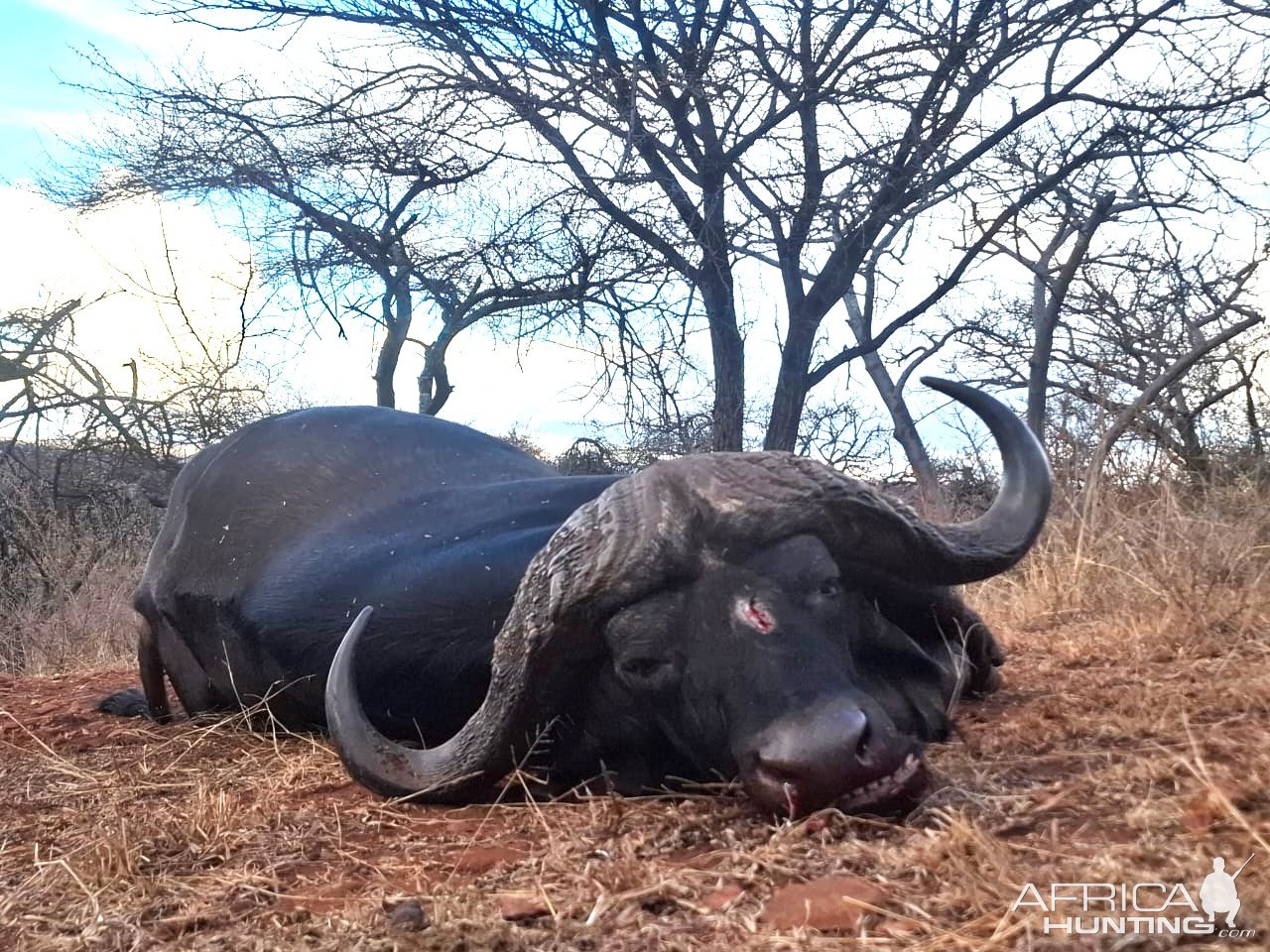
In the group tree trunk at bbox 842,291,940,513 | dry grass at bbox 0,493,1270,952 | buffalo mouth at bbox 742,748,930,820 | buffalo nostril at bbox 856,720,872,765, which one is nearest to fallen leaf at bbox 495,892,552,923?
dry grass at bbox 0,493,1270,952

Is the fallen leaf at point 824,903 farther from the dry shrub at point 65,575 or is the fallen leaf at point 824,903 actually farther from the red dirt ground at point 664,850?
the dry shrub at point 65,575

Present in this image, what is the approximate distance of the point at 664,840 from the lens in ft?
7.48

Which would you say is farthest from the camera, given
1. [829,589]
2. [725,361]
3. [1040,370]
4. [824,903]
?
[1040,370]

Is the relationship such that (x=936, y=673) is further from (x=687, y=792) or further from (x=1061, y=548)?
(x=1061, y=548)

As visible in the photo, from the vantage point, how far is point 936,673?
117 inches

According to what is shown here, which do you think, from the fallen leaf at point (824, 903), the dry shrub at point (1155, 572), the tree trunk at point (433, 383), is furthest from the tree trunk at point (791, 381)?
the fallen leaf at point (824, 903)

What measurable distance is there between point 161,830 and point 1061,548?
167 inches

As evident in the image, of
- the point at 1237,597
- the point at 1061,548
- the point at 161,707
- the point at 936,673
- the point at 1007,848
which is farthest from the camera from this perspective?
the point at 1061,548

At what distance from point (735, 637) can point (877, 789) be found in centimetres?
44

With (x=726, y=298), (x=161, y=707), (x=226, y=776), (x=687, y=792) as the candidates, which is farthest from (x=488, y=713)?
(x=726, y=298)

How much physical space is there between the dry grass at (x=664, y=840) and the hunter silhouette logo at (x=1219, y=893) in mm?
21

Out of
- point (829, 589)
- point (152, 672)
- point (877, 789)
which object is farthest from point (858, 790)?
point (152, 672)

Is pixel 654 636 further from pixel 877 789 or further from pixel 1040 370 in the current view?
pixel 1040 370

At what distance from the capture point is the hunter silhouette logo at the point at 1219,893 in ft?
4.67
